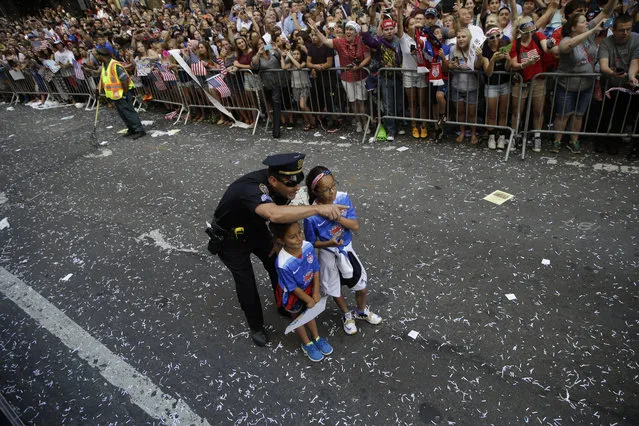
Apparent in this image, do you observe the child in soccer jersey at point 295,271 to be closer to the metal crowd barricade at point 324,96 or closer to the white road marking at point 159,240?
the white road marking at point 159,240

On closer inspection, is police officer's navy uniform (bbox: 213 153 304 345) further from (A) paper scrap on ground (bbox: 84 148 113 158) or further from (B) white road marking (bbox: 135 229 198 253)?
(A) paper scrap on ground (bbox: 84 148 113 158)

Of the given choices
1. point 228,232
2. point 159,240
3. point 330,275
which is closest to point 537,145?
point 330,275

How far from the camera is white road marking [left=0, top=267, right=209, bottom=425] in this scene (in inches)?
121

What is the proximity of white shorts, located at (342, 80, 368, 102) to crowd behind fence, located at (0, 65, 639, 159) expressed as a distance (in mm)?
57

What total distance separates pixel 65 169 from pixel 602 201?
9.41 metres

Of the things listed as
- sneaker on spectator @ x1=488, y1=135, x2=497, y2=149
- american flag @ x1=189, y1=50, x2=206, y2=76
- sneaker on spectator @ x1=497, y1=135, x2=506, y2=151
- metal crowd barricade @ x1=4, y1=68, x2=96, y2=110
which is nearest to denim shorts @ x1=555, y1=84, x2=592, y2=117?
sneaker on spectator @ x1=497, y1=135, x2=506, y2=151

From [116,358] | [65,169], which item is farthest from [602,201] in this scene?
[65,169]

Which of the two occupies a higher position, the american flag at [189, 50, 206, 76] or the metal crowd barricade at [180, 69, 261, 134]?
the american flag at [189, 50, 206, 76]

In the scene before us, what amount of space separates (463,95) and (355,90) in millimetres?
2010

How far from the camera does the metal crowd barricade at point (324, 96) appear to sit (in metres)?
7.69

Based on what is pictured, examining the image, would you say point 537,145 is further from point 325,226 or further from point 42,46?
point 42,46

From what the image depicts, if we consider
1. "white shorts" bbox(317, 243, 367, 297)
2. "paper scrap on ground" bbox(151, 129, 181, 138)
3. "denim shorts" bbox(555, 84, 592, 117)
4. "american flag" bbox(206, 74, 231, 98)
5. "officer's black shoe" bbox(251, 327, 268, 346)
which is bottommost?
"officer's black shoe" bbox(251, 327, 268, 346)

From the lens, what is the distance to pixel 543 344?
10.5ft

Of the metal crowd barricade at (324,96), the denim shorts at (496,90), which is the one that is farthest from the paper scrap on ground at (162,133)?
the denim shorts at (496,90)
